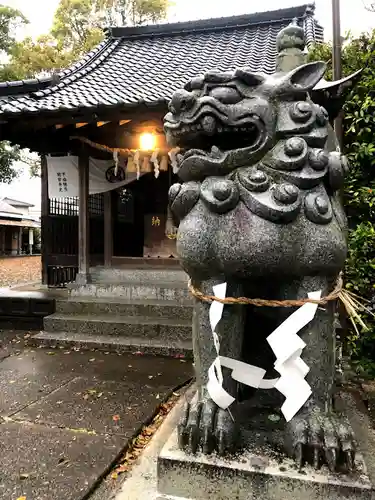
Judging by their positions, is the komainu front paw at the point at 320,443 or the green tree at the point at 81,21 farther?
the green tree at the point at 81,21

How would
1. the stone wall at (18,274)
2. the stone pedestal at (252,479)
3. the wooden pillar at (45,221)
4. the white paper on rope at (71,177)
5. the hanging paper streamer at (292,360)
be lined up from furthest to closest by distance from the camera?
the stone wall at (18,274), the wooden pillar at (45,221), the white paper on rope at (71,177), the hanging paper streamer at (292,360), the stone pedestal at (252,479)

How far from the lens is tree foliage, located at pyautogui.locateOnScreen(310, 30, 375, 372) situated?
12.3 ft

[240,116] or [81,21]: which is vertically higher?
[81,21]

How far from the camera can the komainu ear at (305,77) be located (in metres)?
1.79

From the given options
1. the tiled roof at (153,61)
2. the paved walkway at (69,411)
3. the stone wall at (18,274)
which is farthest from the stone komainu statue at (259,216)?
the stone wall at (18,274)

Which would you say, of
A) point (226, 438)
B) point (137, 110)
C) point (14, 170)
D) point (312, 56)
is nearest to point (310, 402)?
point (226, 438)

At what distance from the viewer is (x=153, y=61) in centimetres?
967

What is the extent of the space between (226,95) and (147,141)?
5707 millimetres

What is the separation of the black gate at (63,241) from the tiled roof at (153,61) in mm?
2462

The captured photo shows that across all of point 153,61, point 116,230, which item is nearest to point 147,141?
point 116,230

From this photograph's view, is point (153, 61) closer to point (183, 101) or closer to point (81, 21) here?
point (183, 101)

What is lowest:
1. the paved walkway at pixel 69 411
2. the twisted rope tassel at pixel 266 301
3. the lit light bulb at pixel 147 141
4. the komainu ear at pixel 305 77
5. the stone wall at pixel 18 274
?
the paved walkway at pixel 69 411

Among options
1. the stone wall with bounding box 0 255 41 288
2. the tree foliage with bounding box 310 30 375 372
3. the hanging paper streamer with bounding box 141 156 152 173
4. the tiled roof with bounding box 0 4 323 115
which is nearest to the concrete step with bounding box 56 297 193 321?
the hanging paper streamer with bounding box 141 156 152 173

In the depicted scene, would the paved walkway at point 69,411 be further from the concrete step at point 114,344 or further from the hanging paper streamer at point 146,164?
the hanging paper streamer at point 146,164
